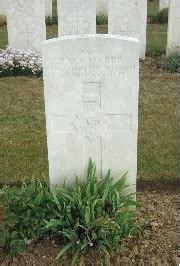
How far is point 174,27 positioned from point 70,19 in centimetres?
234

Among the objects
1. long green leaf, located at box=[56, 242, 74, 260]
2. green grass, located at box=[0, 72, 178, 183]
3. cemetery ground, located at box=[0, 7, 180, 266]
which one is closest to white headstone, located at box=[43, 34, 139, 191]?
cemetery ground, located at box=[0, 7, 180, 266]

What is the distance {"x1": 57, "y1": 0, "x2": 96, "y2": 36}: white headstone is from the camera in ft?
31.8

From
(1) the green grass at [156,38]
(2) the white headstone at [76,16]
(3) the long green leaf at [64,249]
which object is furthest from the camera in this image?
(1) the green grass at [156,38]

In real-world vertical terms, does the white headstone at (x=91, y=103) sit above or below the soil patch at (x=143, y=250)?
above

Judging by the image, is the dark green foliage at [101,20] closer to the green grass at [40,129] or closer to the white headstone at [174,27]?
the white headstone at [174,27]

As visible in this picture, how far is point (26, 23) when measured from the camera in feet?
33.4

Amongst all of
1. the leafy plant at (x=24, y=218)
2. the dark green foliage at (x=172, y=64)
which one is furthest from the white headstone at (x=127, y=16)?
the leafy plant at (x=24, y=218)

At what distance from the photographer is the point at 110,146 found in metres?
4.18

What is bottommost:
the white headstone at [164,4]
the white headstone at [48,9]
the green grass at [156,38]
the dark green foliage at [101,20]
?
the green grass at [156,38]

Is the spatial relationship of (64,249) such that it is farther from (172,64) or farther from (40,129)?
(172,64)

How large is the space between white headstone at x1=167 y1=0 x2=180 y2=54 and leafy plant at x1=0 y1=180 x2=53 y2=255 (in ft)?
23.9

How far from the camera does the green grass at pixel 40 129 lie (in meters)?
5.61

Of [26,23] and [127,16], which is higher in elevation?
[127,16]

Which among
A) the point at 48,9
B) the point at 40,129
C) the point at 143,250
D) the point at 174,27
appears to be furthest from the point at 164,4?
the point at 143,250
